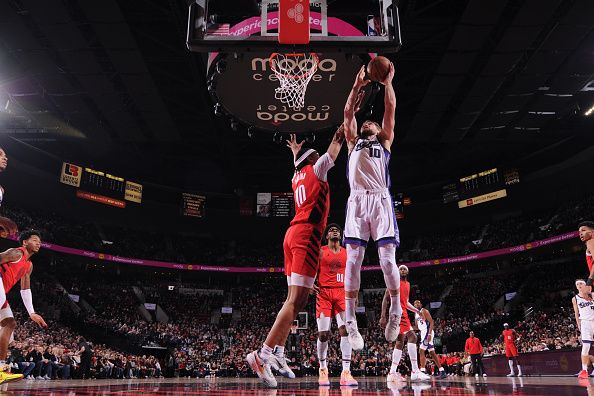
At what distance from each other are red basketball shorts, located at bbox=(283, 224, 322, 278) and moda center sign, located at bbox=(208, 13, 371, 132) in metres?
6.16

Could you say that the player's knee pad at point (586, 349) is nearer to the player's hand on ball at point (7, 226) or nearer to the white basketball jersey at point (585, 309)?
the white basketball jersey at point (585, 309)

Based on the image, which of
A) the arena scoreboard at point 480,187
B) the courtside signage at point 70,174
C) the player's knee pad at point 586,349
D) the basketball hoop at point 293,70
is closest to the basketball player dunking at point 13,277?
the basketball hoop at point 293,70

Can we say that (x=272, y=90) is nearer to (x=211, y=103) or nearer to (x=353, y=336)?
(x=353, y=336)

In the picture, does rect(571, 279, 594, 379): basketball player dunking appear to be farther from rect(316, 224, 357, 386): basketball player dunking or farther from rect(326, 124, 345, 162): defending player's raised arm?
rect(326, 124, 345, 162): defending player's raised arm

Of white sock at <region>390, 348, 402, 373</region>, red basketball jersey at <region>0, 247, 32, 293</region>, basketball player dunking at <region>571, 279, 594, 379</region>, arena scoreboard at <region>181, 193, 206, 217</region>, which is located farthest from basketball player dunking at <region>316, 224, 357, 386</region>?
arena scoreboard at <region>181, 193, 206, 217</region>

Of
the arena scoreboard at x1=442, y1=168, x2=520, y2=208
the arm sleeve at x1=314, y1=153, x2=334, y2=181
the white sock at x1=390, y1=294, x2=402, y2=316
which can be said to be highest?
the arena scoreboard at x1=442, y1=168, x2=520, y2=208

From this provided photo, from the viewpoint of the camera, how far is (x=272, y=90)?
11039mm

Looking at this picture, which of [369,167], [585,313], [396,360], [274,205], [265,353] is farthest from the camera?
[274,205]

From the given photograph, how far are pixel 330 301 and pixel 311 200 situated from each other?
9.93 feet

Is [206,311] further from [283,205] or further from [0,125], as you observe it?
[0,125]

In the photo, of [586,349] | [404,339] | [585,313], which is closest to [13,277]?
[404,339]

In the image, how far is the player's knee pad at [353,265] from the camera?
15.7ft

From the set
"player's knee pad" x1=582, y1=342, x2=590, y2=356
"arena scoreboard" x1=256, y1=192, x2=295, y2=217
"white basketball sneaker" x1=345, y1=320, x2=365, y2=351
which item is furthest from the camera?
"arena scoreboard" x1=256, y1=192, x2=295, y2=217

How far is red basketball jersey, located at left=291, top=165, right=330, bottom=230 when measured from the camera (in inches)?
181
